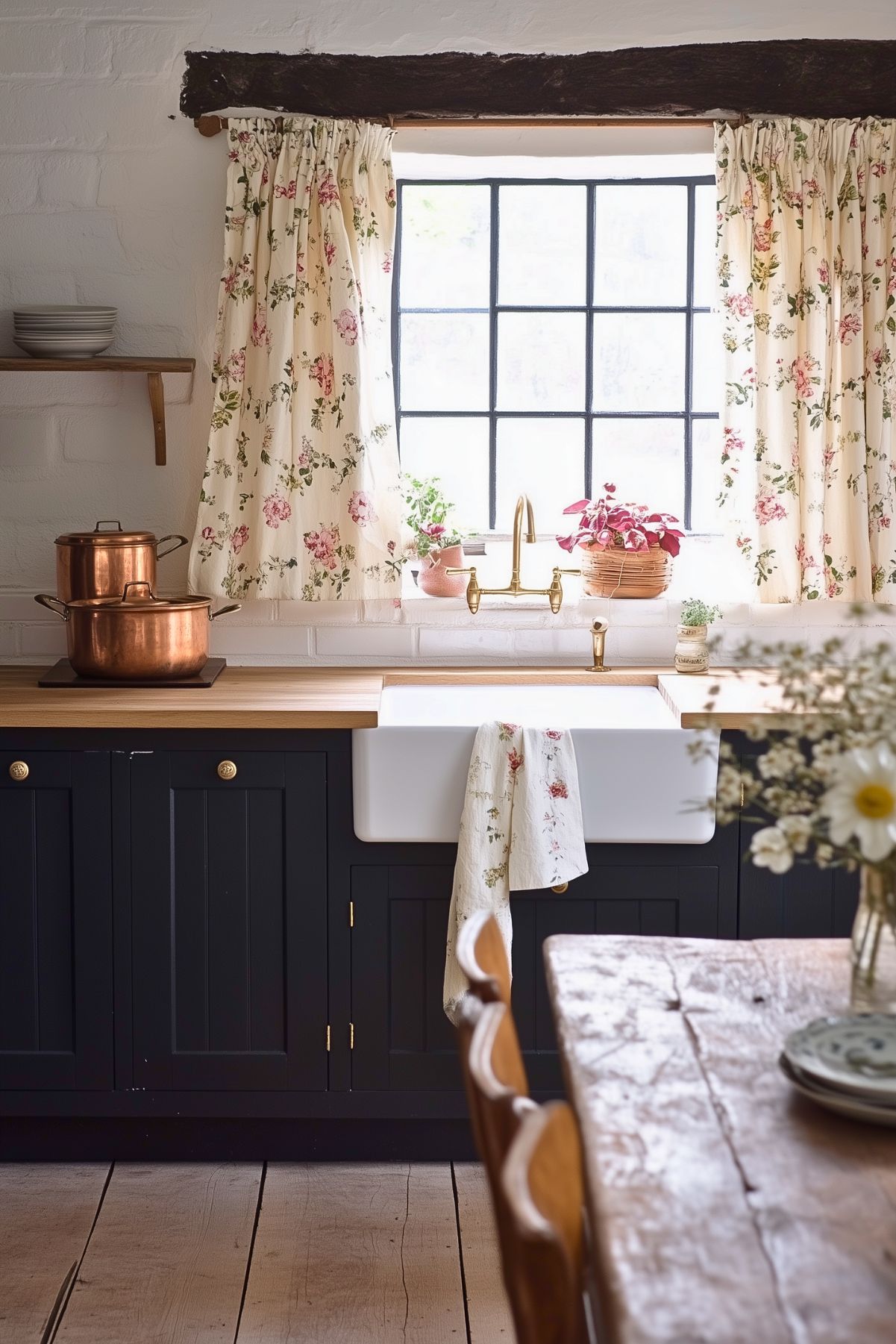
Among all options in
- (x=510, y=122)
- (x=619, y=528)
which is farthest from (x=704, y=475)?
(x=510, y=122)

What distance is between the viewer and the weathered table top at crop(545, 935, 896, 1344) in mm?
1133

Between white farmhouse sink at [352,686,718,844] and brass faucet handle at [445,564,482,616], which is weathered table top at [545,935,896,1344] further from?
brass faucet handle at [445,564,482,616]

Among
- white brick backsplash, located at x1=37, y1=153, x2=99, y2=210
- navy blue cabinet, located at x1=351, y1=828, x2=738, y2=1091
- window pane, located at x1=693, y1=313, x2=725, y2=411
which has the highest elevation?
white brick backsplash, located at x1=37, y1=153, x2=99, y2=210

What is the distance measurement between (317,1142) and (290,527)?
1.36m

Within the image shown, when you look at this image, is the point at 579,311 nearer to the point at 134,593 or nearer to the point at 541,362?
the point at 541,362

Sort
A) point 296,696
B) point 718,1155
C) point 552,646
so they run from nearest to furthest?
point 718,1155, point 296,696, point 552,646

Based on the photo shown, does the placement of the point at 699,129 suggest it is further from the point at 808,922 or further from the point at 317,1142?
the point at 317,1142

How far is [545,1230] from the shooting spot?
1.09 meters

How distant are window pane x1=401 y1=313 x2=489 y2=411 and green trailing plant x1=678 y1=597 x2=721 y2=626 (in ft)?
2.51

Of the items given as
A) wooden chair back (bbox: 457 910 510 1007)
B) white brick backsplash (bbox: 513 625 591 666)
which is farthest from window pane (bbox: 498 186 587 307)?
wooden chair back (bbox: 457 910 510 1007)

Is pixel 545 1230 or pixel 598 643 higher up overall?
pixel 598 643

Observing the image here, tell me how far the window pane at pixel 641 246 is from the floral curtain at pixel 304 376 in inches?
23.1

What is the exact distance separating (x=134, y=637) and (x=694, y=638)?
1256mm

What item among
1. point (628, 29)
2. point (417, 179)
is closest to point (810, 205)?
point (628, 29)
